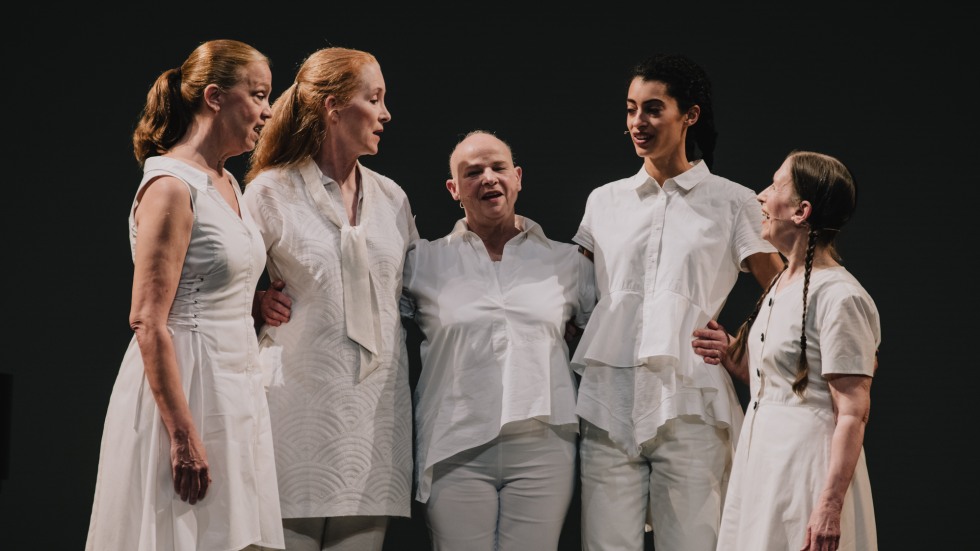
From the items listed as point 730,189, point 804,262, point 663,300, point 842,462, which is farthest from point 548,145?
point 842,462

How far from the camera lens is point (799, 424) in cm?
242

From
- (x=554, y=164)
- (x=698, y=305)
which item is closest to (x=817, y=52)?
(x=554, y=164)

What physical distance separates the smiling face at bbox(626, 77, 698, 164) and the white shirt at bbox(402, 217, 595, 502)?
1.30 feet

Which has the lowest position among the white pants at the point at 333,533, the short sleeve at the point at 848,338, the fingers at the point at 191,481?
the white pants at the point at 333,533

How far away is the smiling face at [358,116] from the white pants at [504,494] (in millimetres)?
892

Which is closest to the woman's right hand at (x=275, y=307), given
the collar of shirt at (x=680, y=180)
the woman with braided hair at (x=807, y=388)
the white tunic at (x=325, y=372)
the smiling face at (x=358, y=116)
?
the white tunic at (x=325, y=372)

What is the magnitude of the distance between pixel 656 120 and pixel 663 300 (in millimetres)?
520

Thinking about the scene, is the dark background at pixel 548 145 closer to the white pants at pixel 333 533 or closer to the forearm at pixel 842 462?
the white pants at pixel 333 533

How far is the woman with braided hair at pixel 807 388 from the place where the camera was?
2338mm

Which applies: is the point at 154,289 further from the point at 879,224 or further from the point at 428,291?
the point at 879,224

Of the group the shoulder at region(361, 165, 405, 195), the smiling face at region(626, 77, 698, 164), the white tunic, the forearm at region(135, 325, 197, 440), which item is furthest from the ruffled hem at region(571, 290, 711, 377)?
the forearm at region(135, 325, 197, 440)

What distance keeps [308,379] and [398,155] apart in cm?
132

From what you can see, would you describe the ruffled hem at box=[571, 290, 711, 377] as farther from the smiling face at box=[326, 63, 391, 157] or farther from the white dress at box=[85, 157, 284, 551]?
the white dress at box=[85, 157, 284, 551]

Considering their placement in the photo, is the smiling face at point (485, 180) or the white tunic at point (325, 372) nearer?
the white tunic at point (325, 372)
